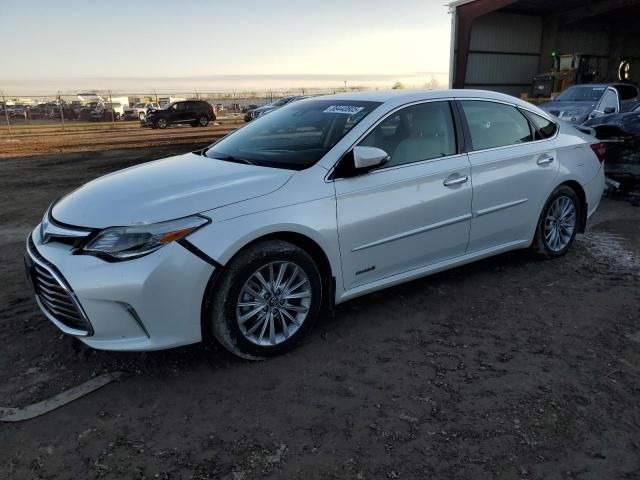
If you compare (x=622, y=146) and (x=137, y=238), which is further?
(x=622, y=146)

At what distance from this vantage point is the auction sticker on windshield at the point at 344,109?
391 centimetres

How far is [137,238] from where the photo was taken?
9.40 feet

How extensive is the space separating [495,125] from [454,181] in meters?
0.83

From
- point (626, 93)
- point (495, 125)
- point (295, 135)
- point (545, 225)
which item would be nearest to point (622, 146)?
point (545, 225)

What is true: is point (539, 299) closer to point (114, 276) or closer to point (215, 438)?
point (215, 438)

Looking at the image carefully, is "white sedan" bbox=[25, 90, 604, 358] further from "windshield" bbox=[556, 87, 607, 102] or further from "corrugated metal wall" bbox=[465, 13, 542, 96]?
"corrugated metal wall" bbox=[465, 13, 542, 96]

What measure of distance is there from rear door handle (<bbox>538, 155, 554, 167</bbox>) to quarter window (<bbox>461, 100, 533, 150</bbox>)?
7.7 inches

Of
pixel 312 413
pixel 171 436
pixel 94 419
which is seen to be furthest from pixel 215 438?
pixel 94 419

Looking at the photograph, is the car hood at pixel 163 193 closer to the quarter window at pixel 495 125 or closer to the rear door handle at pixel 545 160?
the quarter window at pixel 495 125

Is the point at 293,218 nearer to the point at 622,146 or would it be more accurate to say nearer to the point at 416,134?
the point at 416,134

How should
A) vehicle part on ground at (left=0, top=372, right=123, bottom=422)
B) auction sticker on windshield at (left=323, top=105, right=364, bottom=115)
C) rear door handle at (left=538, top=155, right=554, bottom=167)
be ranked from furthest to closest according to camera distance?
rear door handle at (left=538, top=155, right=554, bottom=167) < auction sticker on windshield at (left=323, top=105, right=364, bottom=115) < vehicle part on ground at (left=0, top=372, right=123, bottom=422)

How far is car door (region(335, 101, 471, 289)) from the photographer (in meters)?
3.48

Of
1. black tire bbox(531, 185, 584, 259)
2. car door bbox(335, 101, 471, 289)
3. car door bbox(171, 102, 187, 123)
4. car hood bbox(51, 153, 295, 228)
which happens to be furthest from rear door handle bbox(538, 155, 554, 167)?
car door bbox(171, 102, 187, 123)

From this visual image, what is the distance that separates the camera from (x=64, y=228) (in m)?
3.08
